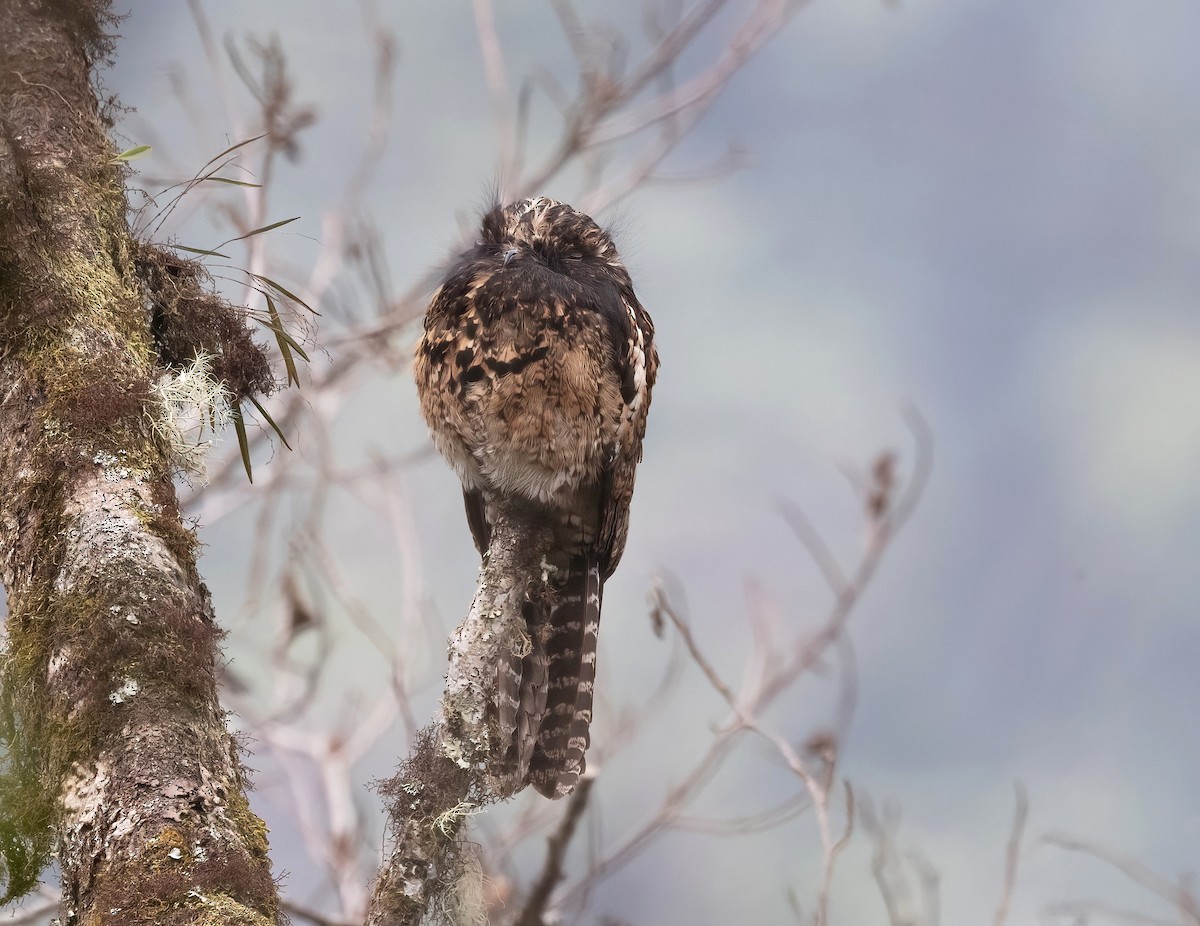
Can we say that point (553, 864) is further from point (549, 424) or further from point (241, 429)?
point (241, 429)

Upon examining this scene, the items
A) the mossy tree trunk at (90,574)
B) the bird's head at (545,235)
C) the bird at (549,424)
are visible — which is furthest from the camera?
the bird's head at (545,235)

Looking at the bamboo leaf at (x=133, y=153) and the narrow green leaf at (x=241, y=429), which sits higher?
the bamboo leaf at (x=133, y=153)

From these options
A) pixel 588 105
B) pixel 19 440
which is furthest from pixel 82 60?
pixel 588 105

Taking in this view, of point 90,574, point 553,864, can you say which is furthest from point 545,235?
point 90,574

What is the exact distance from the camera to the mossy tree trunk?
158 centimetres

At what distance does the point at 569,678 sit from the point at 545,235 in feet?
3.85

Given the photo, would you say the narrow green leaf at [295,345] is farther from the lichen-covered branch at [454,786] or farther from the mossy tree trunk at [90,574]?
the lichen-covered branch at [454,786]

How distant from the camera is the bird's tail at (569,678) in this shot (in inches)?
112

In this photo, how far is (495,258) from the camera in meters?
3.21

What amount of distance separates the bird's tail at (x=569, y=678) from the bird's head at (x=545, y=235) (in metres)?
0.81

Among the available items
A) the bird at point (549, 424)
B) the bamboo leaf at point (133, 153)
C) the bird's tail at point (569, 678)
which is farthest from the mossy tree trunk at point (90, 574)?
the bird's tail at point (569, 678)

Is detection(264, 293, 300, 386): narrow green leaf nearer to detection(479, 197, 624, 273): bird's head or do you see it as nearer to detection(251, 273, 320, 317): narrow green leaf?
detection(251, 273, 320, 317): narrow green leaf

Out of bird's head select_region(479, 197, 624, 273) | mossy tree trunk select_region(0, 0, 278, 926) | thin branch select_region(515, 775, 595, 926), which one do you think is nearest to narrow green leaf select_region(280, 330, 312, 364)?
mossy tree trunk select_region(0, 0, 278, 926)

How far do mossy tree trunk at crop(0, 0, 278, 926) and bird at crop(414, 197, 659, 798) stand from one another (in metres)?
0.89
